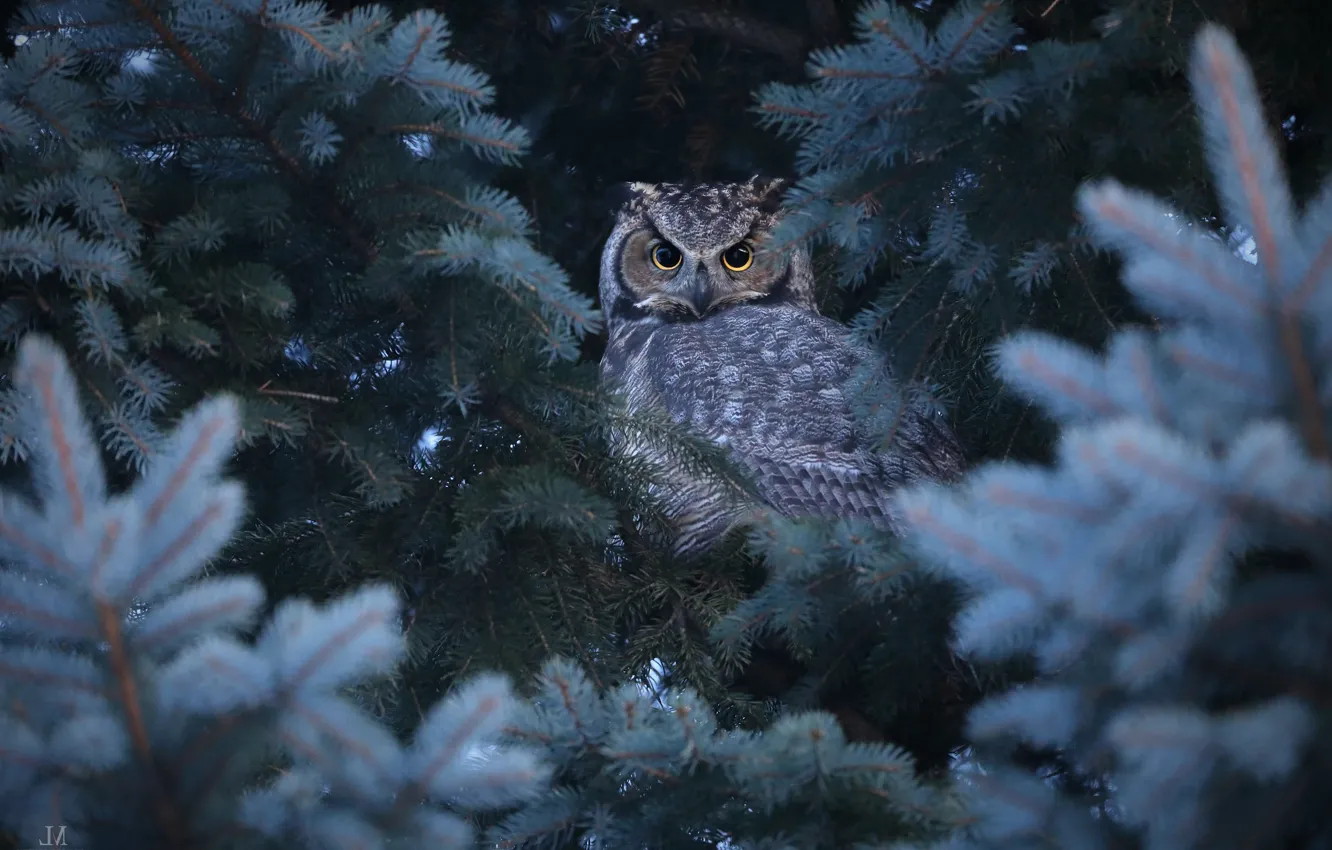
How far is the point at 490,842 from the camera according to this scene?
140cm

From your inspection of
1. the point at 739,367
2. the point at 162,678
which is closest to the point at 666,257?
the point at 739,367

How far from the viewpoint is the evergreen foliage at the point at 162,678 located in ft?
3.10

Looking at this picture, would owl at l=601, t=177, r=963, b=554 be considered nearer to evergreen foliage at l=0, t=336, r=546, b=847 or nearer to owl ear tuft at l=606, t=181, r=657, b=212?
owl ear tuft at l=606, t=181, r=657, b=212

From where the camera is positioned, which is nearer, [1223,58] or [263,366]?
[1223,58]

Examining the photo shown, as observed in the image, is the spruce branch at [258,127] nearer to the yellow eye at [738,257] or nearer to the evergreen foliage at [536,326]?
the evergreen foliage at [536,326]

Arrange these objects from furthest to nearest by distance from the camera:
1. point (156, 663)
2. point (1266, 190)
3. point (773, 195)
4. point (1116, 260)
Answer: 1. point (773, 195)
2. point (1116, 260)
3. point (156, 663)
4. point (1266, 190)

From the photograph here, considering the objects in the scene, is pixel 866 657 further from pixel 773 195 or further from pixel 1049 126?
pixel 773 195

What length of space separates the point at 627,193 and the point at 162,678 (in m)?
2.28

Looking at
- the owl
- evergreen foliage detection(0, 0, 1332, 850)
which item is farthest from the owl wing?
evergreen foliage detection(0, 0, 1332, 850)

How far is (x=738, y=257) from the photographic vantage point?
9.95 feet

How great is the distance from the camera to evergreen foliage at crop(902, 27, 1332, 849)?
844mm

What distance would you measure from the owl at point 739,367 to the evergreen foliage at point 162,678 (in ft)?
3.16

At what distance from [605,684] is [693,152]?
1724mm

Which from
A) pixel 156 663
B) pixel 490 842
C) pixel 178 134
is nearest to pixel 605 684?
pixel 490 842
